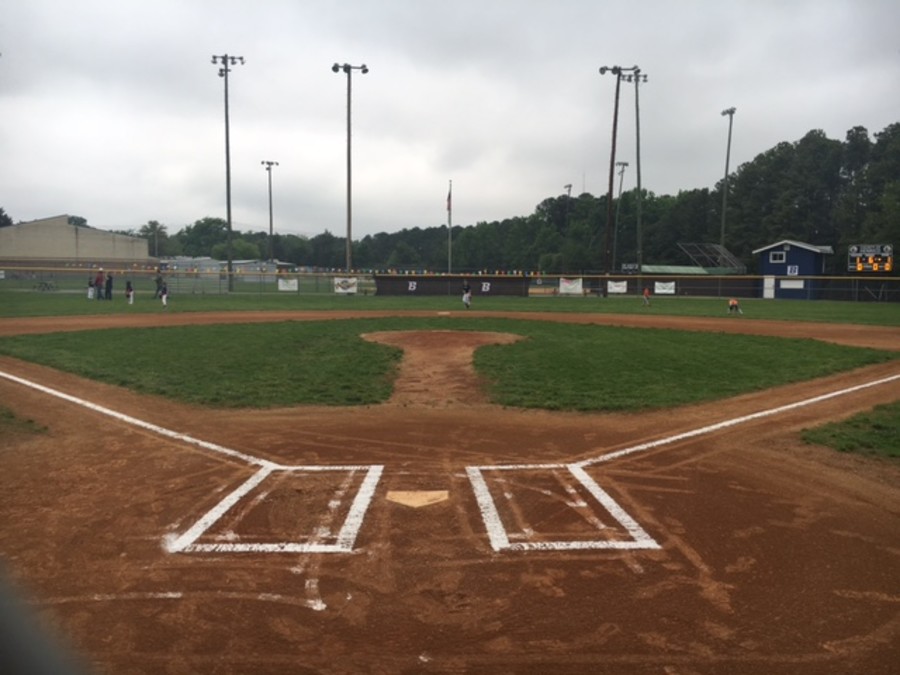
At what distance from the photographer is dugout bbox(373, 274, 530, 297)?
46.6 m

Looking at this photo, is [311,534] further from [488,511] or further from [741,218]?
[741,218]

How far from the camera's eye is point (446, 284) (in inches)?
1863

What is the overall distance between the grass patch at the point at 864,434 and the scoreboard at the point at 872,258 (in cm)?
3740

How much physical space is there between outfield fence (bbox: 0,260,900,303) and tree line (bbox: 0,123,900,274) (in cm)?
433

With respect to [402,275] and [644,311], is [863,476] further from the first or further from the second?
[402,275]

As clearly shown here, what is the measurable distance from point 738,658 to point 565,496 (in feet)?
8.69

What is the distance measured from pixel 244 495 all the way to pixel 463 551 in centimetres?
250

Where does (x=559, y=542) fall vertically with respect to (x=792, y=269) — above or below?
below

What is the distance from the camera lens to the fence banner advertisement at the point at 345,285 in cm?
4616

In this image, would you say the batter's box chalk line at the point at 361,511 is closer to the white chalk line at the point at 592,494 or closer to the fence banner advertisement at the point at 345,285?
the white chalk line at the point at 592,494

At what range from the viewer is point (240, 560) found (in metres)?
4.75

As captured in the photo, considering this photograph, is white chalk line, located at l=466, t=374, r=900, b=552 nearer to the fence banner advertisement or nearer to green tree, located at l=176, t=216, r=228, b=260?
the fence banner advertisement

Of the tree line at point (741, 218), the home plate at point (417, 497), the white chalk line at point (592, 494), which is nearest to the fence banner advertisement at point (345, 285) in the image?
the tree line at point (741, 218)

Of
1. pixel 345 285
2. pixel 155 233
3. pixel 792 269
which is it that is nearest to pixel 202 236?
pixel 155 233
